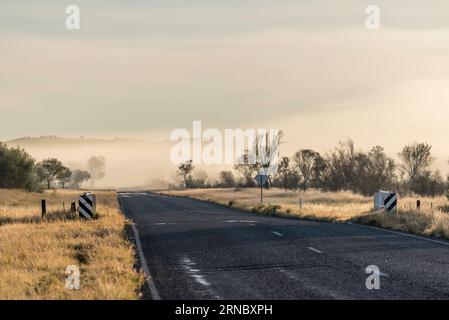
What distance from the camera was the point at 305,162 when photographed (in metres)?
117

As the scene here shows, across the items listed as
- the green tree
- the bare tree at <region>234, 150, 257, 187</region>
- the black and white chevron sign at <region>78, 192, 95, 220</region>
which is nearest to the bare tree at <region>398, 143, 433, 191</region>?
the bare tree at <region>234, 150, 257, 187</region>

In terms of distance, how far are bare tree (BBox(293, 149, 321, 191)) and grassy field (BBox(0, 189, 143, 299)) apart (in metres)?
90.7

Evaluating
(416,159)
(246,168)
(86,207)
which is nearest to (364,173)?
(416,159)

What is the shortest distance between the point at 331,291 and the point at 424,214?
19.2m

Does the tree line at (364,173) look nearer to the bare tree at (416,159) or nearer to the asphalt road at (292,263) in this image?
the bare tree at (416,159)

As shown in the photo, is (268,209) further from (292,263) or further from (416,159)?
(416,159)

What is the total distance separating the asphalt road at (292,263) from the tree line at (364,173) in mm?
53749

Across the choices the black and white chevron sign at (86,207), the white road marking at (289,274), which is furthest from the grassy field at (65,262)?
the black and white chevron sign at (86,207)

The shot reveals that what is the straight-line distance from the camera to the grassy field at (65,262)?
10820mm

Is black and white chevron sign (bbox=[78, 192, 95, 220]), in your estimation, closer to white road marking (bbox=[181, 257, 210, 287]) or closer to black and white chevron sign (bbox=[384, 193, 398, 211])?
black and white chevron sign (bbox=[384, 193, 398, 211])
